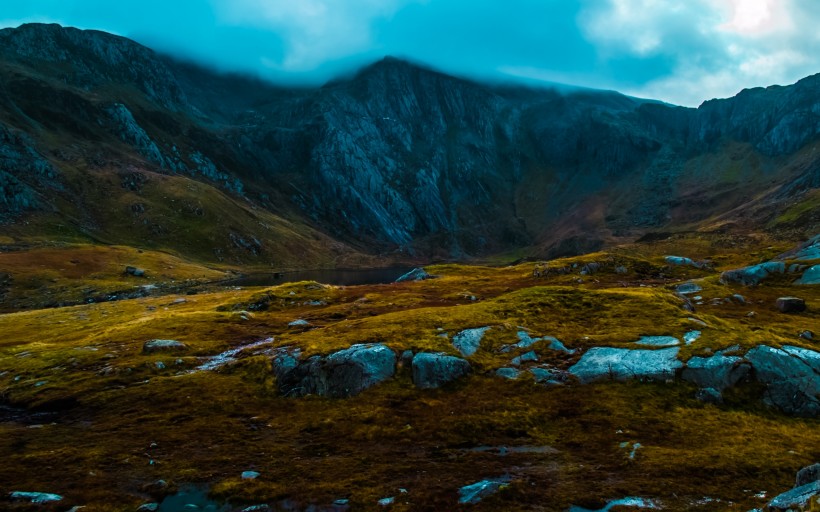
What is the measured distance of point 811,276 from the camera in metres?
67.9

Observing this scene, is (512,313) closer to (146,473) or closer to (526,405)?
(526,405)

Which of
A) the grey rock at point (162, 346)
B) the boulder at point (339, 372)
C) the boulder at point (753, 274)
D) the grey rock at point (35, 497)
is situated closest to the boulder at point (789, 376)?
the boulder at point (339, 372)

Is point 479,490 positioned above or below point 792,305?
below

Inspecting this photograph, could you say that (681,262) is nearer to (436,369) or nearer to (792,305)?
(792,305)

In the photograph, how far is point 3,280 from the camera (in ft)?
454

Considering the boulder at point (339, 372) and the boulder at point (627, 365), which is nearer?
the boulder at point (627, 365)

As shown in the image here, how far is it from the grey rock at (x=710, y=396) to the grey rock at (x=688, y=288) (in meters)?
38.2

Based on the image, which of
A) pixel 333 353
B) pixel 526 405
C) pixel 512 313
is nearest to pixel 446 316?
pixel 512 313

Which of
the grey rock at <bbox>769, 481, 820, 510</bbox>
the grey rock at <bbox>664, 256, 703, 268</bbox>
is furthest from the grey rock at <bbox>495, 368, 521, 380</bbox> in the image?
the grey rock at <bbox>664, 256, 703, 268</bbox>

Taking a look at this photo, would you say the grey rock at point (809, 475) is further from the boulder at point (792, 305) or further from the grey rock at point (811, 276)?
the grey rock at point (811, 276)

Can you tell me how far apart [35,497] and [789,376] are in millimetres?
46121

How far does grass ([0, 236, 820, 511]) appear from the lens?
885 inches

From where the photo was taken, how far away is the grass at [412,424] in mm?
22484

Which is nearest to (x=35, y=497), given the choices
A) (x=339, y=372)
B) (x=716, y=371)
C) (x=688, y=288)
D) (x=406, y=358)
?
(x=339, y=372)
